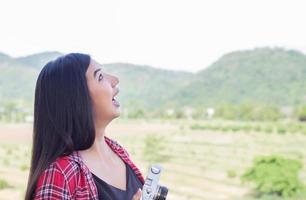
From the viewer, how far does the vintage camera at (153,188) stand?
496mm

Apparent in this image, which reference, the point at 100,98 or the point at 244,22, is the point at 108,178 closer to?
the point at 100,98

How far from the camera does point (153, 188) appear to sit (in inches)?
19.6

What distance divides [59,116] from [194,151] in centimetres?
846

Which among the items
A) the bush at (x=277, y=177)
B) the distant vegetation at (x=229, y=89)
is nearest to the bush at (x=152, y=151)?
the distant vegetation at (x=229, y=89)

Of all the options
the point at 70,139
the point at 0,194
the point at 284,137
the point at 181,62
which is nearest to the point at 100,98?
the point at 70,139

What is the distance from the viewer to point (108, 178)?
1.77 ft

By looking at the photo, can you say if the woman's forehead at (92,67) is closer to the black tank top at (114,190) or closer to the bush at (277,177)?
the black tank top at (114,190)

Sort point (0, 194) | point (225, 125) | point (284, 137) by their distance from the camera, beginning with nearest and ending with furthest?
point (0, 194) < point (284, 137) < point (225, 125)

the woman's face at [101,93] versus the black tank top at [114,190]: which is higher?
the woman's face at [101,93]

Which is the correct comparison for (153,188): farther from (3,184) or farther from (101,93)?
(3,184)

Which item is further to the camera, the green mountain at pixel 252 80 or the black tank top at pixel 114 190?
the green mountain at pixel 252 80

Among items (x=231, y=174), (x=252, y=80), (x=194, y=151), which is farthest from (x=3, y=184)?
(x=252, y=80)

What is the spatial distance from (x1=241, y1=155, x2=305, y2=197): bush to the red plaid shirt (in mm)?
4894

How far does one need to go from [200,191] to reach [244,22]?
623cm
